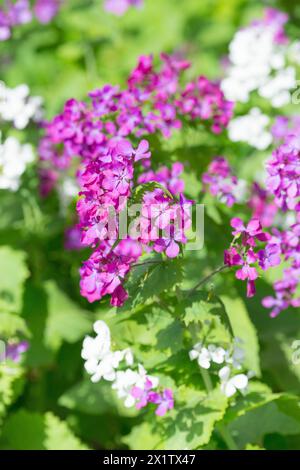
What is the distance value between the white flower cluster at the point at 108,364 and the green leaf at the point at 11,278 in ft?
3.24

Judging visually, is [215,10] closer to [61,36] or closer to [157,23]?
[157,23]

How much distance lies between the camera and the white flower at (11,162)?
357cm

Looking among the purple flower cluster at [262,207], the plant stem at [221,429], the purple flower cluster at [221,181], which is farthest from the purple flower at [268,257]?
the purple flower cluster at [262,207]

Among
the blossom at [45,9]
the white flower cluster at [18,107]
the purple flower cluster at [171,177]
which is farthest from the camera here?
the blossom at [45,9]

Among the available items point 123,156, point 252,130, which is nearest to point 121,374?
point 123,156

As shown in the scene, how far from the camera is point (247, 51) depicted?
3771 millimetres

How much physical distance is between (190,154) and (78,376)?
1.29 meters

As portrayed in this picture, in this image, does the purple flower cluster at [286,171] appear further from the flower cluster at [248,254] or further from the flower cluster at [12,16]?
the flower cluster at [12,16]

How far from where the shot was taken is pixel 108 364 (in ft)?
7.98

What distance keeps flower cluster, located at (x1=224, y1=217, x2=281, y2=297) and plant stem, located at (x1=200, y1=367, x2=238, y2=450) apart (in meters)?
0.43

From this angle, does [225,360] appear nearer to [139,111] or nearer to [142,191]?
[142,191]

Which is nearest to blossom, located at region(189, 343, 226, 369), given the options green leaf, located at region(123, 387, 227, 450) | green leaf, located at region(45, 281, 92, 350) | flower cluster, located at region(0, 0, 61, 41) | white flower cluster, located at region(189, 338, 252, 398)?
white flower cluster, located at region(189, 338, 252, 398)

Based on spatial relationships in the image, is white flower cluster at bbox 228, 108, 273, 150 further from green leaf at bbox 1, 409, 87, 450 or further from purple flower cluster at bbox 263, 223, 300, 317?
green leaf at bbox 1, 409, 87, 450
